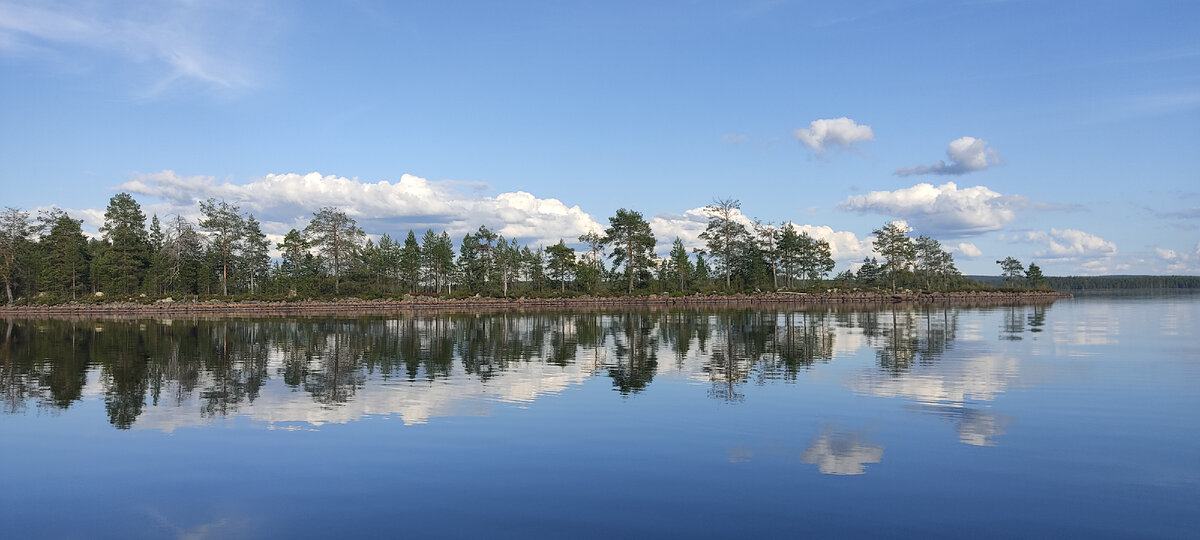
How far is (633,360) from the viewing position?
26.6m

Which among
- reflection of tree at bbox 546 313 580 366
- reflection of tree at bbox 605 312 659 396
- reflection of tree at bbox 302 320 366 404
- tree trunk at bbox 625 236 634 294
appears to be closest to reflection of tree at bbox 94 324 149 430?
reflection of tree at bbox 302 320 366 404

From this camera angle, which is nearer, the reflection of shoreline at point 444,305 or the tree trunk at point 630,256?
the reflection of shoreline at point 444,305

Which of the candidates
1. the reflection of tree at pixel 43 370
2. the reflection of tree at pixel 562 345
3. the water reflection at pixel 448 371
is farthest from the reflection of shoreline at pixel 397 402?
the reflection of tree at pixel 562 345

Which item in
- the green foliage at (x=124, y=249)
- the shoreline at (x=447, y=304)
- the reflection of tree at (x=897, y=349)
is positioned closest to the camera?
the reflection of tree at (x=897, y=349)

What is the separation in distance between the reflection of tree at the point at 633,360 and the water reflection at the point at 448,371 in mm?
82

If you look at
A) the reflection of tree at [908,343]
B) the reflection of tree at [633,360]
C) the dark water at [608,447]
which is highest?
the reflection of tree at [908,343]

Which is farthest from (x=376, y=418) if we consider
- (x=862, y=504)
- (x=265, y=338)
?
(x=265, y=338)

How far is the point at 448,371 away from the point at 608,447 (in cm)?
1202

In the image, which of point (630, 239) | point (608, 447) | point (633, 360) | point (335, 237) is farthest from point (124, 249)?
point (608, 447)

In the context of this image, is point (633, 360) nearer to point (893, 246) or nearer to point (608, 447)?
point (608, 447)

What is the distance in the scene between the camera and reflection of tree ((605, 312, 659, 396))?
805 inches

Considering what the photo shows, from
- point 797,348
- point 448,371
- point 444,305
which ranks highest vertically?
point 444,305

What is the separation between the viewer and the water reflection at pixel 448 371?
16438 mm

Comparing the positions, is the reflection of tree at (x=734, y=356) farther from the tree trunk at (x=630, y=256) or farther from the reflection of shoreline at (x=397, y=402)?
the tree trunk at (x=630, y=256)
